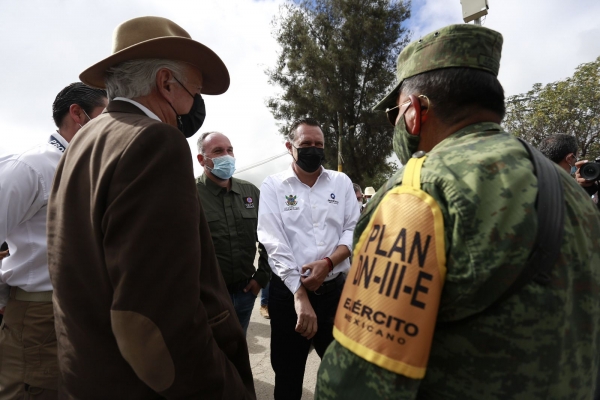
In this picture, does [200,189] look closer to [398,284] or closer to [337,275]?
[337,275]

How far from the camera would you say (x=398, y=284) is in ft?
2.97

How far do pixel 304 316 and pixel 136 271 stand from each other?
5.35 ft

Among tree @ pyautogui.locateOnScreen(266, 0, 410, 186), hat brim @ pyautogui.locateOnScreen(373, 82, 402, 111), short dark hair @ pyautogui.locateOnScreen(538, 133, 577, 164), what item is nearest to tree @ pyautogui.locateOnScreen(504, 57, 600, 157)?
tree @ pyautogui.locateOnScreen(266, 0, 410, 186)

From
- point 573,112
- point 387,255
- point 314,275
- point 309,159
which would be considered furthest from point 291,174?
point 573,112

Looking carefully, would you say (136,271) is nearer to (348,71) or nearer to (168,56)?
(168,56)

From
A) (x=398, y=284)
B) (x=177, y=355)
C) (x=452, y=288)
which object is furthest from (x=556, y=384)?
(x=177, y=355)

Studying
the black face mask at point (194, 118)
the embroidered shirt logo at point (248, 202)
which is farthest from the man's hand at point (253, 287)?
the black face mask at point (194, 118)

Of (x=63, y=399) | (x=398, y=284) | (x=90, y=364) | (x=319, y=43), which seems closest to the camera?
(x=398, y=284)

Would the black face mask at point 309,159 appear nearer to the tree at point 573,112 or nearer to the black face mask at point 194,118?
the black face mask at point 194,118

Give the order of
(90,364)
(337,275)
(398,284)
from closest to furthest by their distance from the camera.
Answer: (398,284)
(90,364)
(337,275)

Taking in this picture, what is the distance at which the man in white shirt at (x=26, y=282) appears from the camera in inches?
70.9

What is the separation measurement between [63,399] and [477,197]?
146 centimetres

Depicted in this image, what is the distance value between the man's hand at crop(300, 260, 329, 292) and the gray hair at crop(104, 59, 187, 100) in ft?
5.18

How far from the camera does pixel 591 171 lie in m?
3.18
